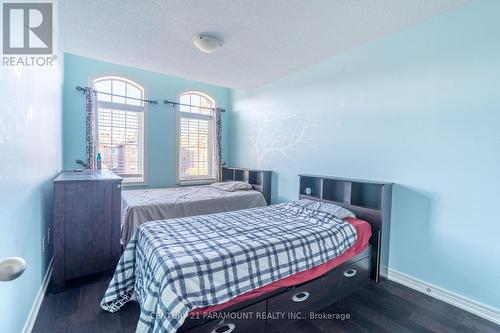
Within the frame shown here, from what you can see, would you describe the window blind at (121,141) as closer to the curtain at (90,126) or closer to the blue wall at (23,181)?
the curtain at (90,126)

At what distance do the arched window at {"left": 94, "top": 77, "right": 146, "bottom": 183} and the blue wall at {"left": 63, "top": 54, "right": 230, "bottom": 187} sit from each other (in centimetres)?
13

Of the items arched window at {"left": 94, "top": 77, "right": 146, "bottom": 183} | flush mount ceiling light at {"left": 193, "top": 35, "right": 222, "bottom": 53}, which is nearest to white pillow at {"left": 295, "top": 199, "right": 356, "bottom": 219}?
flush mount ceiling light at {"left": 193, "top": 35, "right": 222, "bottom": 53}

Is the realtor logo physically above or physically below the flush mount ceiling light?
below

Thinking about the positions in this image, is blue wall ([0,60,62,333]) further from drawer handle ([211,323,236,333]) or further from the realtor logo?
drawer handle ([211,323,236,333])

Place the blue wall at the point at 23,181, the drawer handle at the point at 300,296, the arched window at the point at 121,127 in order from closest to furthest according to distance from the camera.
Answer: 1. the blue wall at the point at 23,181
2. the drawer handle at the point at 300,296
3. the arched window at the point at 121,127

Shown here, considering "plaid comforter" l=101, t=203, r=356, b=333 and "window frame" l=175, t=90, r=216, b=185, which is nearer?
"plaid comforter" l=101, t=203, r=356, b=333

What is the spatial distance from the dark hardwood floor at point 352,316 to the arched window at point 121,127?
225cm

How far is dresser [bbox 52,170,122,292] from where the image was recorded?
221 centimetres

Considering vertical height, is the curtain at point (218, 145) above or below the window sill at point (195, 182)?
above

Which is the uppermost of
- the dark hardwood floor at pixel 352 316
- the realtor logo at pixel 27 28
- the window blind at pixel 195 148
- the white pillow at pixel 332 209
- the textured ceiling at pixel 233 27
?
the textured ceiling at pixel 233 27

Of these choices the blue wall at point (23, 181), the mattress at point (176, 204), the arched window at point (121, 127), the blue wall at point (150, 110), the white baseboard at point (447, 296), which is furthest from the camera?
the arched window at point (121, 127)

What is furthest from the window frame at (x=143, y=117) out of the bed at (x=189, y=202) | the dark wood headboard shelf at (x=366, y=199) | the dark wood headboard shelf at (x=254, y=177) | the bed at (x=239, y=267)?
the dark wood headboard shelf at (x=366, y=199)

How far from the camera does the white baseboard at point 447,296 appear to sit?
1.88m

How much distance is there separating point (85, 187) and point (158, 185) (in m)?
2.04
